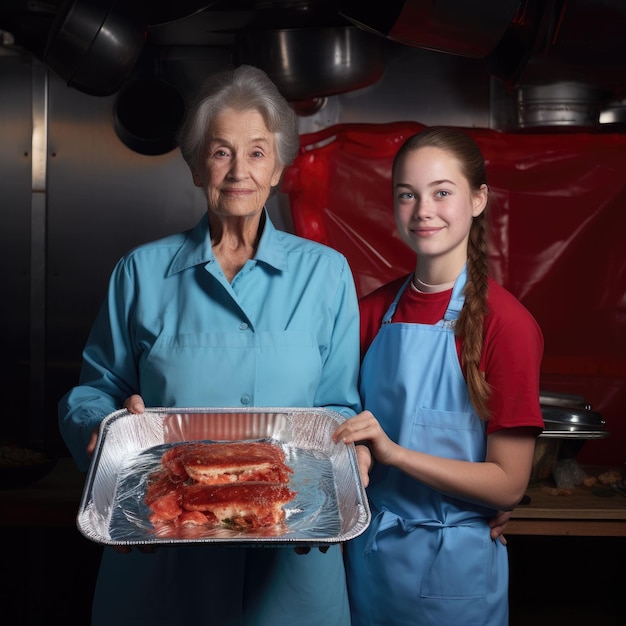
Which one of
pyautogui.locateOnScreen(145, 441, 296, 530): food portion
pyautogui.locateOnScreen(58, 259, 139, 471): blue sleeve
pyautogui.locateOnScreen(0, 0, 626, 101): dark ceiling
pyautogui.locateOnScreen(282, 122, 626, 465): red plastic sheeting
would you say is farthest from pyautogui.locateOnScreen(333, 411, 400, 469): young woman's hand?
pyautogui.locateOnScreen(282, 122, 626, 465): red plastic sheeting

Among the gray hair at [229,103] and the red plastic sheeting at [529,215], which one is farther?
the red plastic sheeting at [529,215]

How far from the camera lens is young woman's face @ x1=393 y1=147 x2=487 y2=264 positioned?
1.84 meters

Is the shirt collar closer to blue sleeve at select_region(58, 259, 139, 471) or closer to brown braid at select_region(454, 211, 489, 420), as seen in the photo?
blue sleeve at select_region(58, 259, 139, 471)

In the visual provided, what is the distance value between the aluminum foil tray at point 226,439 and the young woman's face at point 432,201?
448 mm

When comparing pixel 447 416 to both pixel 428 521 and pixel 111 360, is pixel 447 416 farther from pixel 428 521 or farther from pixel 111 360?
pixel 111 360

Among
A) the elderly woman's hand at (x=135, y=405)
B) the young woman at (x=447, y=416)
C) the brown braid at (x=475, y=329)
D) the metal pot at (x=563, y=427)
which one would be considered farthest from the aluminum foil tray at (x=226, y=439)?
the metal pot at (x=563, y=427)

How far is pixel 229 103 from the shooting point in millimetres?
1830

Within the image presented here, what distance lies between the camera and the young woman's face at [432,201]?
184 centimetres

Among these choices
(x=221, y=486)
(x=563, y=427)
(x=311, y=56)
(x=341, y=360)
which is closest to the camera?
(x=221, y=486)

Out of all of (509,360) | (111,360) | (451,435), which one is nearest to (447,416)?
(451,435)

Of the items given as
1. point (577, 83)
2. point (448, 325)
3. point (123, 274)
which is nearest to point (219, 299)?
point (123, 274)

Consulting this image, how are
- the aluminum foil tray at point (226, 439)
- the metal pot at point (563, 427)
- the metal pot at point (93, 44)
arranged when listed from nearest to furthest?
the aluminum foil tray at point (226, 439) → the metal pot at point (563, 427) → the metal pot at point (93, 44)

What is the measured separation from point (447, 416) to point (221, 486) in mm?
563

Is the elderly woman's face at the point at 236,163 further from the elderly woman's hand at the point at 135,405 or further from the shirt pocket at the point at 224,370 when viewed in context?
the elderly woman's hand at the point at 135,405
